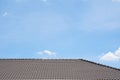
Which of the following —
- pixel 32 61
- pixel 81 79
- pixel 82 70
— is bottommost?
pixel 81 79

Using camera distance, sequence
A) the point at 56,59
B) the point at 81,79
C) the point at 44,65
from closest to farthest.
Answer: the point at 81,79, the point at 44,65, the point at 56,59

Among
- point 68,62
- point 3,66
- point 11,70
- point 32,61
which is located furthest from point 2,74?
point 68,62

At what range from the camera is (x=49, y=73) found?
2494cm

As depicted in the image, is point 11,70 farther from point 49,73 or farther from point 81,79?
point 81,79

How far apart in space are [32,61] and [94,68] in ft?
21.2

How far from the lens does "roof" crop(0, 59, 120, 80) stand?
23.9 meters

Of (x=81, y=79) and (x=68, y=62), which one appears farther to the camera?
(x=68, y=62)

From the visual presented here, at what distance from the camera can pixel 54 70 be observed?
86.1 feet

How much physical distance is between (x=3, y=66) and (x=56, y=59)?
5.60 metres

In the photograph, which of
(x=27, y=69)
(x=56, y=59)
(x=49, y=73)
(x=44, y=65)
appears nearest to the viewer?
(x=49, y=73)

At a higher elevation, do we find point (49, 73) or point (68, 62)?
point (68, 62)

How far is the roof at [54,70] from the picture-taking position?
23.9 metres

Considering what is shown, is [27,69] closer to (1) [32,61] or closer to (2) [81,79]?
(1) [32,61]

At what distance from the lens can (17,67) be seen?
27.5 meters
